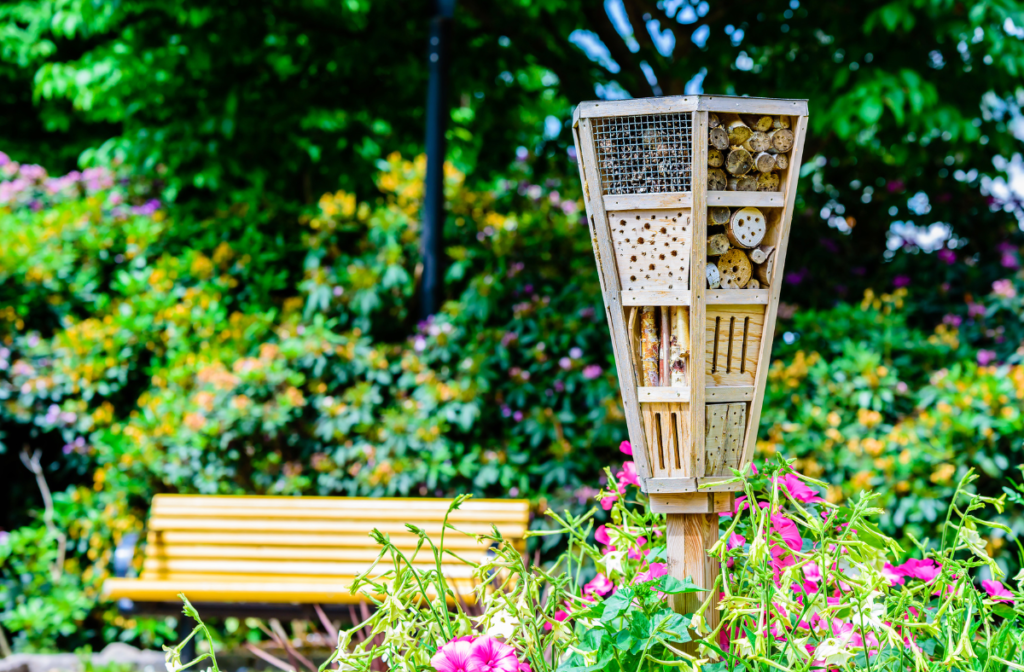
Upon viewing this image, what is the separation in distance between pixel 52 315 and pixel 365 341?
1.74 metres

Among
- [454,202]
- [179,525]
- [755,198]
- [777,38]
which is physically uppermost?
[777,38]

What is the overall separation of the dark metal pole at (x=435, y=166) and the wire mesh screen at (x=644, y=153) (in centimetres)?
263

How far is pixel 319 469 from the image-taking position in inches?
130

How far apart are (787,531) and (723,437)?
21 centimetres

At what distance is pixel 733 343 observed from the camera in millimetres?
1267

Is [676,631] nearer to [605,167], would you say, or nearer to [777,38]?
[605,167]

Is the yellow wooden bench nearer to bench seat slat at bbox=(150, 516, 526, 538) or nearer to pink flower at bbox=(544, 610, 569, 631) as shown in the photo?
bench seat slat at bbox=(150, 516, 526, 538)

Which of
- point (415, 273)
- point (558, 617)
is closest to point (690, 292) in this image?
point (558, 617)

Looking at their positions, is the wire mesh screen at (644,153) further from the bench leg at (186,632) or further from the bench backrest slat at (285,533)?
the bench leg at (186,632)

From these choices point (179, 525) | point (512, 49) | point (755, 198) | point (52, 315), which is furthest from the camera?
point (512, 49)

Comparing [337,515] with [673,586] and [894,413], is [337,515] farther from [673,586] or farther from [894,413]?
[894,413]

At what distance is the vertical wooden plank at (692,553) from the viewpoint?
127cm

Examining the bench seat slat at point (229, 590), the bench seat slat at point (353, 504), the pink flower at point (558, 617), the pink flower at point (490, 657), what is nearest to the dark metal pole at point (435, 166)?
the bench seat slat at point (353, 504)

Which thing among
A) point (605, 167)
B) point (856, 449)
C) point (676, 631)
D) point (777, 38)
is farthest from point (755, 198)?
point (777, 38)
